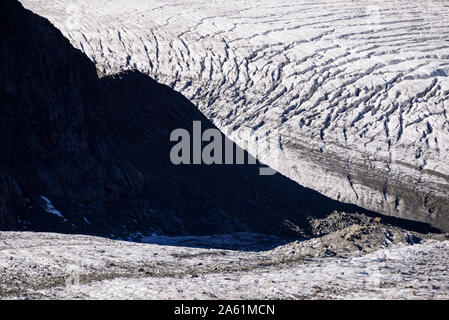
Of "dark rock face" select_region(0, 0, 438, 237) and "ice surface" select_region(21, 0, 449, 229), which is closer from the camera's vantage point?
"dark rock face" select_region(0, 0, 438, 237)

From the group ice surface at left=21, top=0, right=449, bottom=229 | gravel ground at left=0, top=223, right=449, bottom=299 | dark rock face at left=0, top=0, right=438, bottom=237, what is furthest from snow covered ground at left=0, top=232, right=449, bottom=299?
ice surface at left=21, top=0, right=449, bottom=229

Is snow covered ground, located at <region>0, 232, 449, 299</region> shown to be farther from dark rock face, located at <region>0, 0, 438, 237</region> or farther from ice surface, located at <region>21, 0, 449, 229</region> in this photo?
ice surface, located at <region>21, 0, 449, 229</region>

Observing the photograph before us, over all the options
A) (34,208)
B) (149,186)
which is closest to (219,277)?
(34,208)

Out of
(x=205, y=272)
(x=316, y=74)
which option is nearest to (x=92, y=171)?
(x=205, y=272)

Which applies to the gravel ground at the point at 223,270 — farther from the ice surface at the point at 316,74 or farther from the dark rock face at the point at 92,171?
the ice surface at the point at 316,74

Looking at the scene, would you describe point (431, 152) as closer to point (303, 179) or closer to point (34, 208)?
point (303, 179)

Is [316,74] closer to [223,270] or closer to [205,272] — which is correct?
[223,270]

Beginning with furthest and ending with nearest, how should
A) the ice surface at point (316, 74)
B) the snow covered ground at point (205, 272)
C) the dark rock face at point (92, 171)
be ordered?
the ice surface at point (316, 74), the dark rock face at point (92, 171), the snow covered ground at point (205, 272)

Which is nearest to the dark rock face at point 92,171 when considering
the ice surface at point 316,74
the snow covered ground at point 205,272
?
the ice surface at point 316,74

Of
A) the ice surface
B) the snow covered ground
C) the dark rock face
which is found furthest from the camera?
the ice surface
